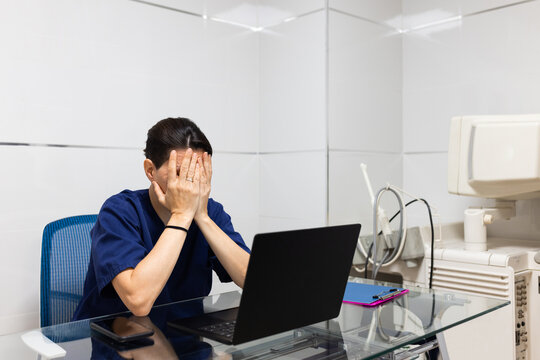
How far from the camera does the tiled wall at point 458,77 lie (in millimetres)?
2488

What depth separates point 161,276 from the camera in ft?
4.46

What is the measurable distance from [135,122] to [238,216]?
77 centimetres

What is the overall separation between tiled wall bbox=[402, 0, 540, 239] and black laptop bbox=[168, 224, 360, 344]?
5.52ft

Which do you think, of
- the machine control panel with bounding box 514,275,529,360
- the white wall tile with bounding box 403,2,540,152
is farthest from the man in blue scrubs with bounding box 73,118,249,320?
the white wall tile with bounding box 403,2,540,152

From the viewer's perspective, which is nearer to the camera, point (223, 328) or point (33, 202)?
point (223, 328)

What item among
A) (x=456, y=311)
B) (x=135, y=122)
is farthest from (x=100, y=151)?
(x=456, y=311)

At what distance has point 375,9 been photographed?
283cm

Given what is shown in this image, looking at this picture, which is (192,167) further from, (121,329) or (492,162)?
(492,162)

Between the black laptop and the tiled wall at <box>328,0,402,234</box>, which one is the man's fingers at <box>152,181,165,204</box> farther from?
the tiled wall at <box>328,0,402,234</box>

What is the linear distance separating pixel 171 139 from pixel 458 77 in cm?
176

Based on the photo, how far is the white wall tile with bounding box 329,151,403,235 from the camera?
105 inches

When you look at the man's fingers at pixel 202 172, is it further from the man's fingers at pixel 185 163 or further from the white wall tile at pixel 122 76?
the white wall tile at pixel 122 76

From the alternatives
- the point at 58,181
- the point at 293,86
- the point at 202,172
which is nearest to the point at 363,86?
the point at 293,86

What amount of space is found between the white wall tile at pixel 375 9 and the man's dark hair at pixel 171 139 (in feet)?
4.53
